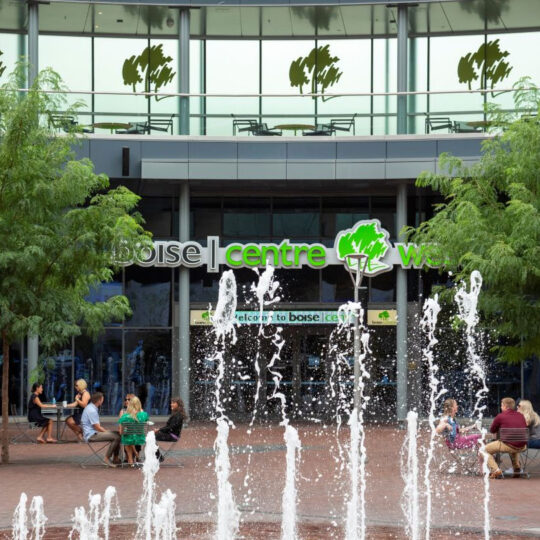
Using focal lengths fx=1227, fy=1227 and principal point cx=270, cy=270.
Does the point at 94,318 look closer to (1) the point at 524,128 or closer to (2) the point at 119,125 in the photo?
(1) the point at 524,128

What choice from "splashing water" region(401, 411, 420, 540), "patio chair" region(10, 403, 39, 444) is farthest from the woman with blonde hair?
"patio chair" region(10, 403, 39, 444)

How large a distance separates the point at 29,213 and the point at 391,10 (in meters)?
14.2

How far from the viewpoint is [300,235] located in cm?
3152

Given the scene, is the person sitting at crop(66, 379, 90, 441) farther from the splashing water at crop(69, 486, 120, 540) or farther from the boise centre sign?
the splashing water at crop(69, 486, 120, 540)

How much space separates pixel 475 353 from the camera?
103 ft

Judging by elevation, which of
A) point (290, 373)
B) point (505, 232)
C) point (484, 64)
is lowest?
point (290, 373)

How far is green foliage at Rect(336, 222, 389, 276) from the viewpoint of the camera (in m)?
29.6

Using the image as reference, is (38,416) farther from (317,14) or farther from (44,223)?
(317,14)

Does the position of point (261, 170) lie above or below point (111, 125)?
below

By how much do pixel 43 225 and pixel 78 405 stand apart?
5478 mm

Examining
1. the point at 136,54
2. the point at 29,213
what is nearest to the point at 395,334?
the point at 136,54

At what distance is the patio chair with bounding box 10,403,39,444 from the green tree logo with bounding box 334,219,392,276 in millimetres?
8369

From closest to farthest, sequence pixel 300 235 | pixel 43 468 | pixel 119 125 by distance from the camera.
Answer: pixel 43 468 → pixel 119 125 → pixel 300 235

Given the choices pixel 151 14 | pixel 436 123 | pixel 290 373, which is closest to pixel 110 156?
pixel 151 14
